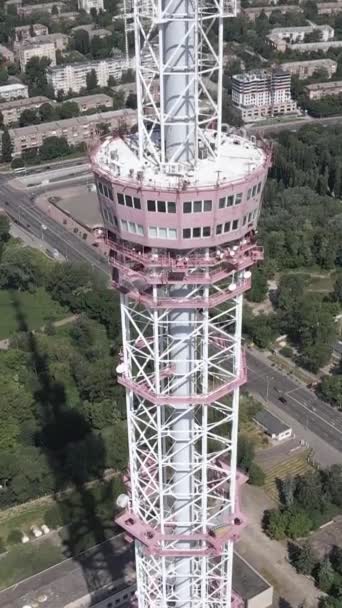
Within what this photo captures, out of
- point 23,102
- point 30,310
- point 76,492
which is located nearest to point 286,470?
point 76,492

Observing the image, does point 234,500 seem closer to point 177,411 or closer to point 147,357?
point 177,411

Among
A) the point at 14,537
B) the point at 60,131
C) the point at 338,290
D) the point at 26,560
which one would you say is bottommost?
the point at 26,560

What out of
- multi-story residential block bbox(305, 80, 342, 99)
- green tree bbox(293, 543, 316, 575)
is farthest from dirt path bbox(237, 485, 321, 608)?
multi-story residential block bbox(305, 80, 342, 99)

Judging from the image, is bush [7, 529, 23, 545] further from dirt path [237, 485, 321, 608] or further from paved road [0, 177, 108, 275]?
paved road [0, 177, 108, 275]

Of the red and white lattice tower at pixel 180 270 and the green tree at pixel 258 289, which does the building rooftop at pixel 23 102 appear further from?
the red and white lattice tower at pixel 180 270

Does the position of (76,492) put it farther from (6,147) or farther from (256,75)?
(256,75)

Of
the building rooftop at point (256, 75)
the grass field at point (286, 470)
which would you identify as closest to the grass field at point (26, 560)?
the grass field at point (286, 470)

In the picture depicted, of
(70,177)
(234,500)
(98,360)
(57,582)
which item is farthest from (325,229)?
(234,500)
